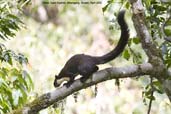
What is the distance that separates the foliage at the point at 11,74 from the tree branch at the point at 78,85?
27 cm

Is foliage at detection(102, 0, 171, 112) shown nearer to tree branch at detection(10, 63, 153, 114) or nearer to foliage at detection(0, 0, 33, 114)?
tree branch at detection(10, 63, 153, 114)

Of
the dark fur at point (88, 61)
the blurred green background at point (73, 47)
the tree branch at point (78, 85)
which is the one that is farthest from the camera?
the blurred green background at point (73, 47)

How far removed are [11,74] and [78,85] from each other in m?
0.48

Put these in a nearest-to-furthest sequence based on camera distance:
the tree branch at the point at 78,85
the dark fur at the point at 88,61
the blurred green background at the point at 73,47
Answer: the tree branch at the point at 78,85
the dark fur at the point at 88,61
the blurred green background at the point at 73,47

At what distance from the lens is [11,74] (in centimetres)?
213

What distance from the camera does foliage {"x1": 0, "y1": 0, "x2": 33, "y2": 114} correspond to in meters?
1.97

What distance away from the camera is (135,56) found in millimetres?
2283

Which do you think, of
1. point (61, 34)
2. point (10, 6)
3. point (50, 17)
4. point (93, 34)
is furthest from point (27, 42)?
point (10, 6)

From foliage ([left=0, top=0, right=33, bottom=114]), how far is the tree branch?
10.7 inches

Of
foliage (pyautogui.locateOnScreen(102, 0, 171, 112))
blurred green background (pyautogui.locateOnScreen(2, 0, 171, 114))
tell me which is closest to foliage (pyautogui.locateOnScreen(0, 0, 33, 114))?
foliage (pyautogui.locateOnScreen(102, 0, 171, 112))

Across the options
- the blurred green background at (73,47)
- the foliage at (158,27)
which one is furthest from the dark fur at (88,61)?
the blurred green background at (73,47)

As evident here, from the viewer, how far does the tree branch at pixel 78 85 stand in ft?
5.59

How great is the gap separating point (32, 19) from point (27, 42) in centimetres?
126

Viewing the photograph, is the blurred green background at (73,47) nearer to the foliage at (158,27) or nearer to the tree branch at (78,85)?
the foliage at (158,27)
